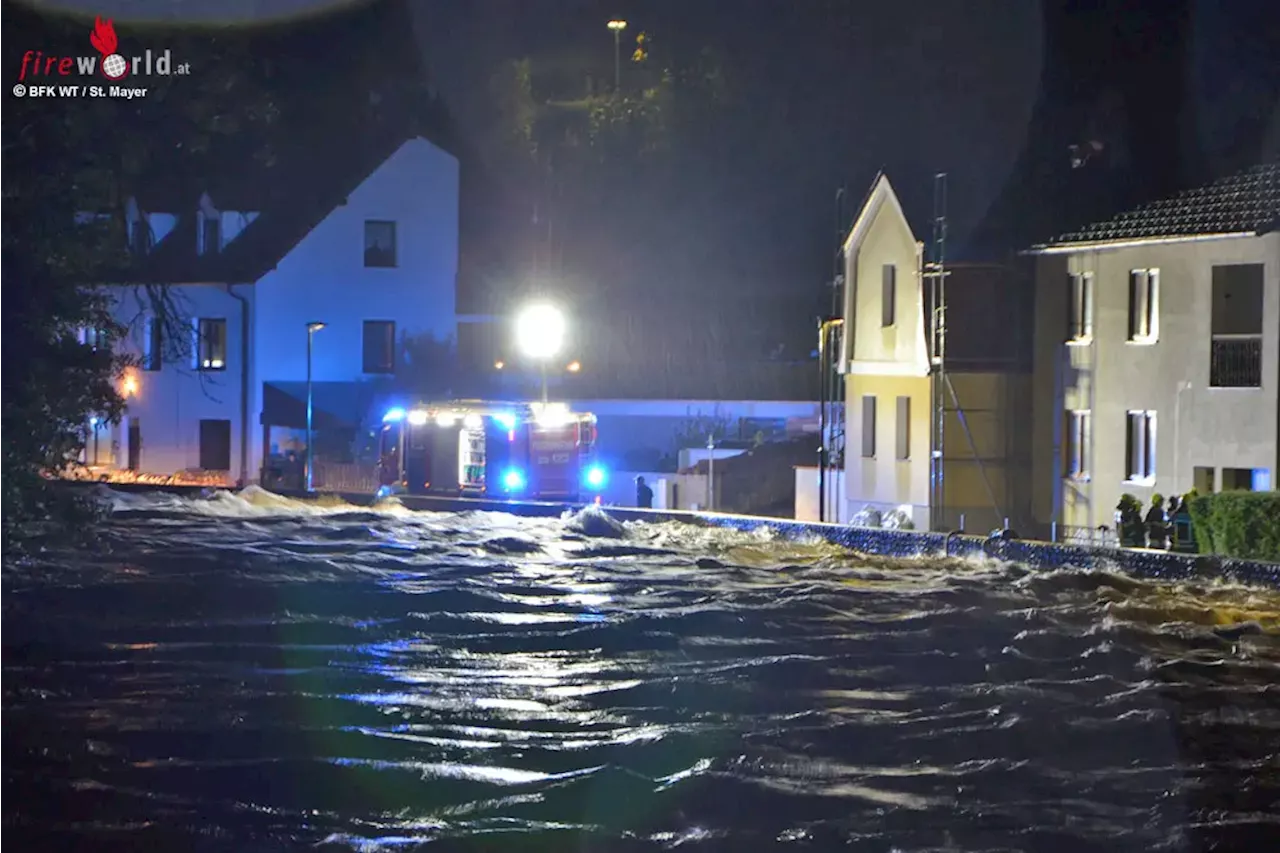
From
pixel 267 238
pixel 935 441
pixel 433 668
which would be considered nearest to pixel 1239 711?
pixel 433 668

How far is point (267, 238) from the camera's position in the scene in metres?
58.8

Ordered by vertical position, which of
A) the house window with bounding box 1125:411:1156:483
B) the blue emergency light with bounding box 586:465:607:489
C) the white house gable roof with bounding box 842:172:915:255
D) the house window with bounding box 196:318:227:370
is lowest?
the blue emergency light with bounding box 586:465:607:489

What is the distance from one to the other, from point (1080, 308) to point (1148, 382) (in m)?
3.08

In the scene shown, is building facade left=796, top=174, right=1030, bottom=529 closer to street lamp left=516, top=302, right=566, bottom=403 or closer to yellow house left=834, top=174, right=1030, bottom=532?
yellow house left=834, top=174, right=1030, bottom=532

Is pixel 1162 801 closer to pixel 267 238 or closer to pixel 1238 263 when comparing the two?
pixel 1238 263

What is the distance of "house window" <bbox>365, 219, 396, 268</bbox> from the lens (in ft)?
188

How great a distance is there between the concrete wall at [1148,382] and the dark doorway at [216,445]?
96.5 feet

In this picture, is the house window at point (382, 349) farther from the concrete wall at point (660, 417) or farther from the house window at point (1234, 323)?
the house window at point (1234, 323)

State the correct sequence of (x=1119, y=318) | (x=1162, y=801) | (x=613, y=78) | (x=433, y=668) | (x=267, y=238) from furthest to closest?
(x=613, y=78)
(x=267, y=238)
(x=1119, y=318)
(x=433, y=668)
(x=1162, y=801)

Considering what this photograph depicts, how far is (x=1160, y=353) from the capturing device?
3453 cm

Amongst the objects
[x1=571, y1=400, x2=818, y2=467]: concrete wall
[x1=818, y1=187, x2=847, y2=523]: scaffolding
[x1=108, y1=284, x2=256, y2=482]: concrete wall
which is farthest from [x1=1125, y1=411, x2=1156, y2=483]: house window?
[x1=108, y1=284, x2=256, y2=482]: concrete wall

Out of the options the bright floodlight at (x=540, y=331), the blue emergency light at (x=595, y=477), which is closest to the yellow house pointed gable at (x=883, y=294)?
the blue emergency light at (x=595, y=477)

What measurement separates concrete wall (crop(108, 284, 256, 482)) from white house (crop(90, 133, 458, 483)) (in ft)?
0.20

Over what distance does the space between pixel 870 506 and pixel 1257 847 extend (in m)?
25.9
